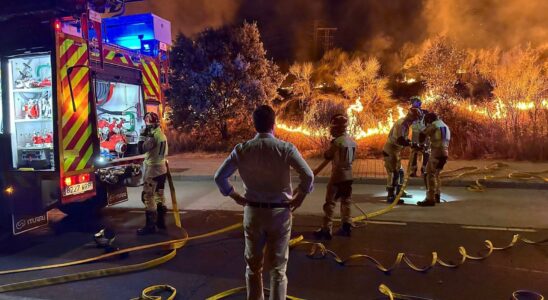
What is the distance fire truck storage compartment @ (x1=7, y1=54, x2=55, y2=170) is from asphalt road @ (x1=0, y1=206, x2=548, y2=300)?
43.2 inches

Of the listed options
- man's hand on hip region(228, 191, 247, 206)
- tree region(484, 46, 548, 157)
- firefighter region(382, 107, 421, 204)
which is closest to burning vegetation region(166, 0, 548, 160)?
tree region(484, 46, 548, 157)

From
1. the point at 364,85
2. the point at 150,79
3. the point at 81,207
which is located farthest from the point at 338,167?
the point at 364,85

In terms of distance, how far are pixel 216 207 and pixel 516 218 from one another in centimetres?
463

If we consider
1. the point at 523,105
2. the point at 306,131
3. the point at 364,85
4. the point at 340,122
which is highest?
the point at 364,85

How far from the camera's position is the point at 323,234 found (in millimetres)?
5707

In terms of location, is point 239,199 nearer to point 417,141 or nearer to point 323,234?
point 323,234

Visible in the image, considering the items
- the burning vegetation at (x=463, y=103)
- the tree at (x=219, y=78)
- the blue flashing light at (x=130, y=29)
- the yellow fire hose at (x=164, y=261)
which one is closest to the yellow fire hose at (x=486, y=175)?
the burning vegetation at (x=463, y=103)

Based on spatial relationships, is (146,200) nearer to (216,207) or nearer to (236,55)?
(216,207)

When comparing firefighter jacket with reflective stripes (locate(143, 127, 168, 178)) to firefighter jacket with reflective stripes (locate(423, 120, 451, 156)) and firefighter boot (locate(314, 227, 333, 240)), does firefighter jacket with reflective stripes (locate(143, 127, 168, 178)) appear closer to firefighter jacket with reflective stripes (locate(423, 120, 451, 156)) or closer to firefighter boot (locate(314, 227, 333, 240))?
firefighter boot (locate(314, 227, 333, 240))

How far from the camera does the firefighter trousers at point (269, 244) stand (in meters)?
3.27

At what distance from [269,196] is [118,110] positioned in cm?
447

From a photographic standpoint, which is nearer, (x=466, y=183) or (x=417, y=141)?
(x=417, y=141)

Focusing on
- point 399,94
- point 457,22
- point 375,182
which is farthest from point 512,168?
point 457,22

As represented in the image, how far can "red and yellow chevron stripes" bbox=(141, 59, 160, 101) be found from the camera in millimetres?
7145
